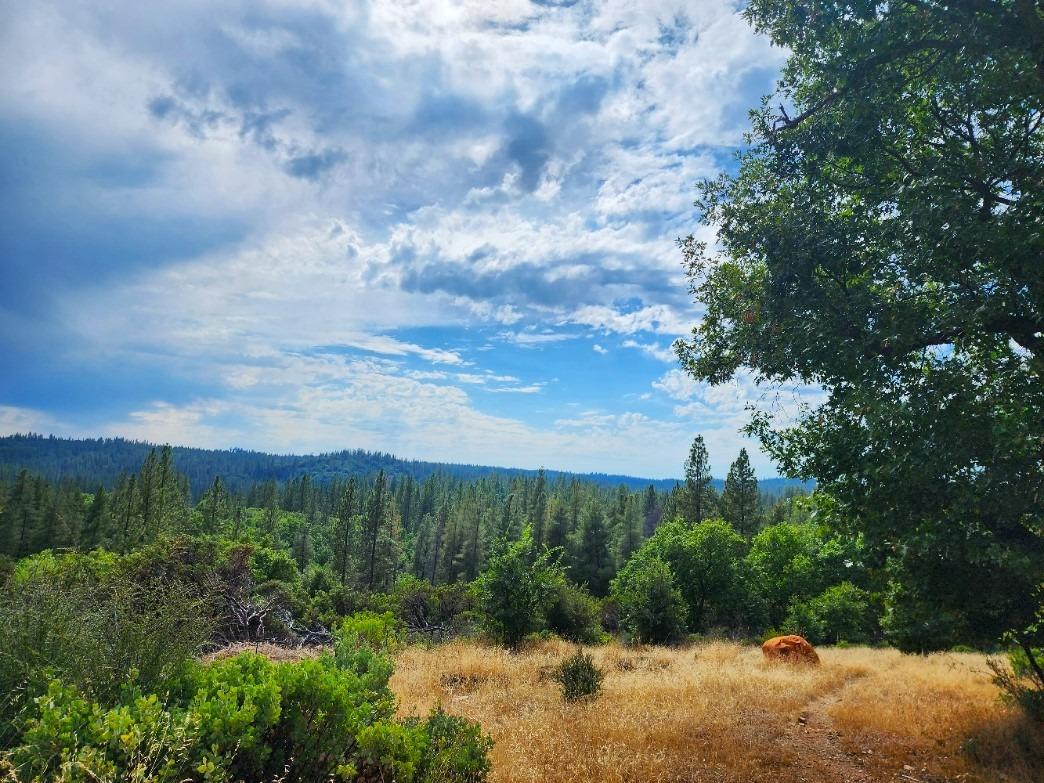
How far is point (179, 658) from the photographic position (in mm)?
5039

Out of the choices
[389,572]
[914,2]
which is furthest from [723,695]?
[389,572]

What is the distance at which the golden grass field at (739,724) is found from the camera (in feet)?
24.1

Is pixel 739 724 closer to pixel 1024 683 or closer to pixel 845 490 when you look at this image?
pixel 845 490

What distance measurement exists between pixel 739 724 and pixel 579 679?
3.26 m

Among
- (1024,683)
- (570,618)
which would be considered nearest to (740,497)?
(570,618)

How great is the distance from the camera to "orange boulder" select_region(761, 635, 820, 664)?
1683cm

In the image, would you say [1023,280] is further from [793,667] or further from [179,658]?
[793,667]

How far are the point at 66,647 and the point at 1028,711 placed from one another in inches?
532

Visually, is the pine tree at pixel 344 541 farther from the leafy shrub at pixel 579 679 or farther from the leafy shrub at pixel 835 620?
the leafy shrub at pixel 579 679

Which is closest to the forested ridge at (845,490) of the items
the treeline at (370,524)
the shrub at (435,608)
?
the shrub at (435,608)

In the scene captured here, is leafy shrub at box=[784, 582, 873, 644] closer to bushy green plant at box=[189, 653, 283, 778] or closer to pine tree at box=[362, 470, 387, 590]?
bushy green plant at box=[189, 653, 283, 778]

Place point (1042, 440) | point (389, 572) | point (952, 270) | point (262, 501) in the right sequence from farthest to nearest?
point (262, 501) → point (389, 572) → point (952, 270) → point (1042, 440)

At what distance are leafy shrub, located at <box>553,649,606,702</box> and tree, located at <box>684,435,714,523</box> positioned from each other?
47.8 metres

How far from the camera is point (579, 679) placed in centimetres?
1126
